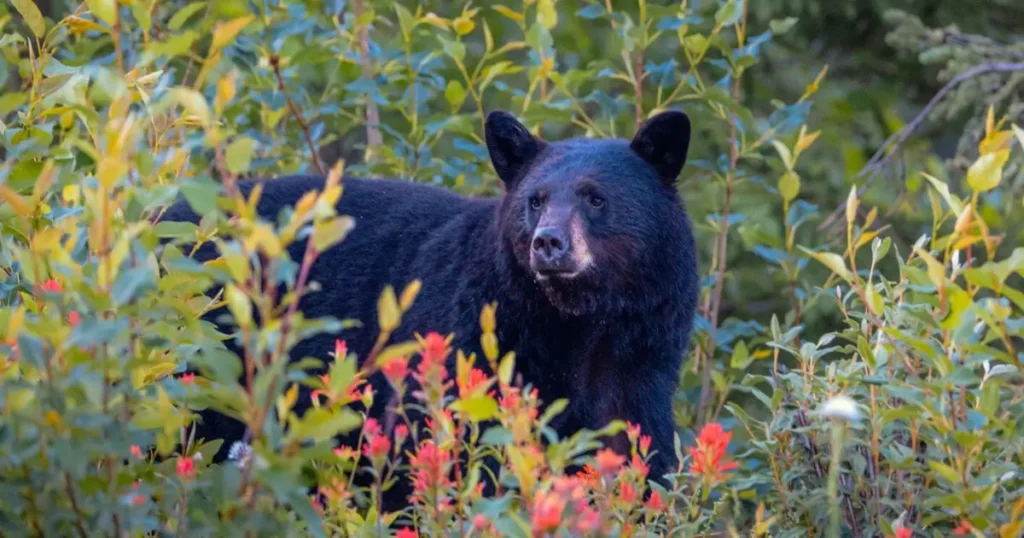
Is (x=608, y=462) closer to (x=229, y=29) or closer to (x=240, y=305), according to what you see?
(x=240, y=305)

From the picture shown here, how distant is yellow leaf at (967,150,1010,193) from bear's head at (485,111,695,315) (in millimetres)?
1819

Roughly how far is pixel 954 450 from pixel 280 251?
1497 mm

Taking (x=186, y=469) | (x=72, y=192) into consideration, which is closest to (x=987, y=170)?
(x=186, y=469)

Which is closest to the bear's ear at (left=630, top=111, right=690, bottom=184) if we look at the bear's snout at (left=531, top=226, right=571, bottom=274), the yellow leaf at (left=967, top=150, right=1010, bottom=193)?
the bear's snout at (left=531, top=226, right=571, bottom=274)

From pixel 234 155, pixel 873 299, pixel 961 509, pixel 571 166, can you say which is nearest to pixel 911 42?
pixel 571 166

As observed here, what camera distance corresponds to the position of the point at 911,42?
6641mm

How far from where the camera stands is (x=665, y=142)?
4.88 m

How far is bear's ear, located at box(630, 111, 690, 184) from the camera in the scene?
15.8ft

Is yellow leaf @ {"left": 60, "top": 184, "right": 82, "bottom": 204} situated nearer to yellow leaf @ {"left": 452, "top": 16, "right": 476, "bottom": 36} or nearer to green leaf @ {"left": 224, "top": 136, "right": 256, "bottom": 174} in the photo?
green leaf @ {"left": 224, "top": 136, "right": 256, "bottom": 174}

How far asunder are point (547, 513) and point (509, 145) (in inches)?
122

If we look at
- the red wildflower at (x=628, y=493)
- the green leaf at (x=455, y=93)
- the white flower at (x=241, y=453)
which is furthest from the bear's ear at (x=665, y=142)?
the red wildflower at (x=628, y=493)

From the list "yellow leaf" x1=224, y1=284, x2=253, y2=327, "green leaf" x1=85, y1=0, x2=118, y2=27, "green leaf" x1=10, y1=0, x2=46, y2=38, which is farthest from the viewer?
"green leaf" x1=10, y1=0, x2=46, y2=38

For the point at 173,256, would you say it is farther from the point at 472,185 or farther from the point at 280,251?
the point at 472,185

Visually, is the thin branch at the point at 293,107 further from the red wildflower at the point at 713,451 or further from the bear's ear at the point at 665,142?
the red wildflower at the point at 713,451
